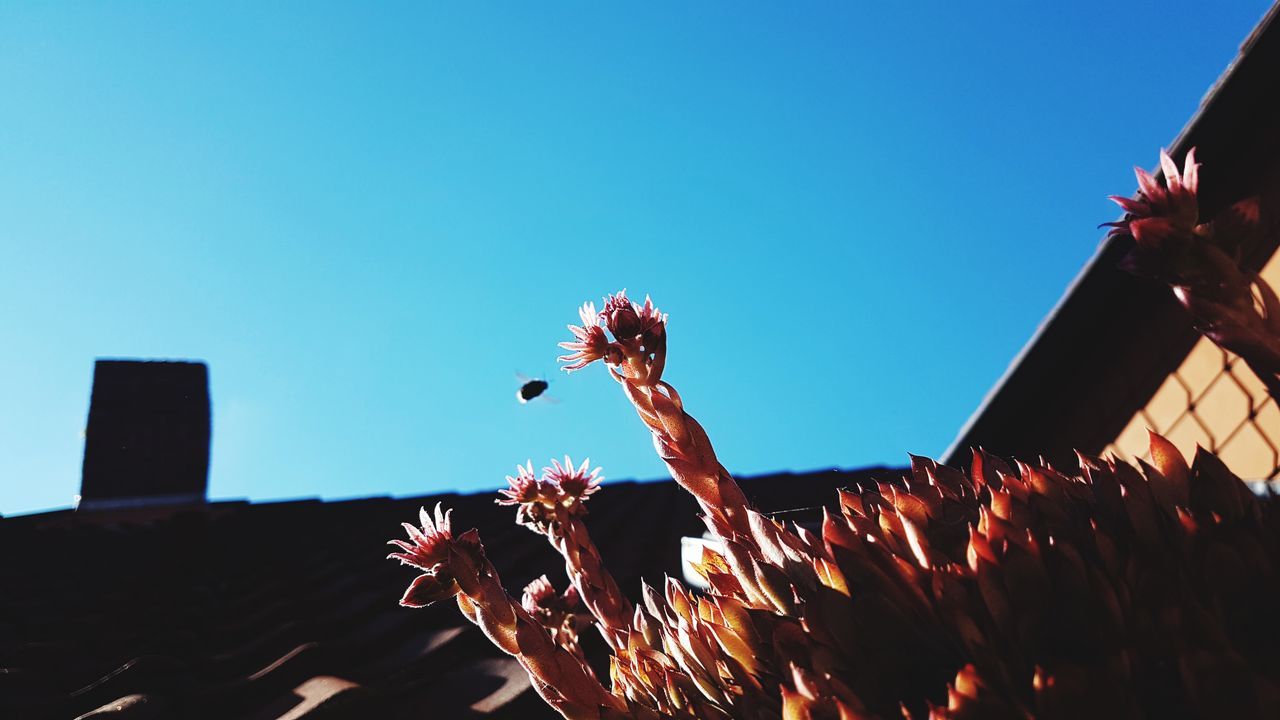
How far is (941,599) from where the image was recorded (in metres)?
0.92

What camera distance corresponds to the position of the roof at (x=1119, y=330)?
256cm

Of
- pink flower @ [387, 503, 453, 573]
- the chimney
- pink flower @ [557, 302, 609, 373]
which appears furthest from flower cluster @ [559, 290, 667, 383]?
the chimney

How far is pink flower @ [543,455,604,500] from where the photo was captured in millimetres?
1488

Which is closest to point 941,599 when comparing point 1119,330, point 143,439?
point 1119,330

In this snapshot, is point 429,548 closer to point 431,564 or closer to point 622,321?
point 431,564

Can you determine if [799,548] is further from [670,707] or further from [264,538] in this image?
[264,538]

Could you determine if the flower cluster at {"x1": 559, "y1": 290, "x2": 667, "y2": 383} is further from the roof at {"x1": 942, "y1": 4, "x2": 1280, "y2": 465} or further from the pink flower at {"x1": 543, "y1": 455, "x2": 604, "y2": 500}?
the roof at {"x1": 942, "y1": 4, "x2": 1280, "y2": 465}

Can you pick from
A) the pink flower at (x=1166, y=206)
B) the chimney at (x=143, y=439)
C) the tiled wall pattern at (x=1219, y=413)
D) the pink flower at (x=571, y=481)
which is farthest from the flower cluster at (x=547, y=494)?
the chimney at (x=143, y=439)

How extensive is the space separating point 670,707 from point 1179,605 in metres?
A: 0.64

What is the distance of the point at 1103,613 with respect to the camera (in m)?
0.82

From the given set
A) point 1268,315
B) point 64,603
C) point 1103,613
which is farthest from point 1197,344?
point 64,603

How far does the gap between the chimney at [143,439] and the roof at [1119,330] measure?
192 inches

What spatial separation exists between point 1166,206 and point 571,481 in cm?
106

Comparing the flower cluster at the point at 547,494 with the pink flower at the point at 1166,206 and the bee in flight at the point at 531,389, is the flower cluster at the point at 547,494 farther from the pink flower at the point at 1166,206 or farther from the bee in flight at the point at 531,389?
the bee in flight at the point at 531,389
